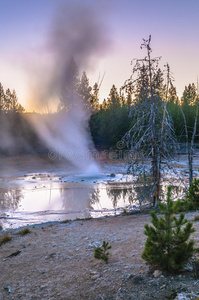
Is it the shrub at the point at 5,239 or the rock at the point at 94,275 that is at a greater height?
the rock at the point at 94,275

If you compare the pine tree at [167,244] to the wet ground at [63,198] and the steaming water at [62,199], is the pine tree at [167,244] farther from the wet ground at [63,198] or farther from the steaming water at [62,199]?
the steaming water at [62,199]

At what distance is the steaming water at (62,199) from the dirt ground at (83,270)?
372 centimetres

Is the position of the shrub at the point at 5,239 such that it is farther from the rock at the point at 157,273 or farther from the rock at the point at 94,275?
the rock at the point at 157,273

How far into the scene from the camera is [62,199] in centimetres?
1620

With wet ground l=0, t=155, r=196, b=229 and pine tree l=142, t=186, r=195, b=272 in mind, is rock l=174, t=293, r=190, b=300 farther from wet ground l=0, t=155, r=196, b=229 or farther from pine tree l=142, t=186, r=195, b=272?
wet ground l=0, t=155, r=196, b=229

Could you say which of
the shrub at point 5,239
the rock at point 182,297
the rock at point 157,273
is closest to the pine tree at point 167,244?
the rock at point 157,273

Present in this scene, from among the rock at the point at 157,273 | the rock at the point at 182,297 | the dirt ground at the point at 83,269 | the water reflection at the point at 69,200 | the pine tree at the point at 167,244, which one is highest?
the pine tree at the point at 167,244

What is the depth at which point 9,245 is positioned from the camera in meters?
8.66

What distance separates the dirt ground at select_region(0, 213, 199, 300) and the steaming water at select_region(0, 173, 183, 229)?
147 inches

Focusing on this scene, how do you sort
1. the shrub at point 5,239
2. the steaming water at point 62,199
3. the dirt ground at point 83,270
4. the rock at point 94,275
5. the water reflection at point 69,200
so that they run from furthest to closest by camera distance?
1. the water reflection at point 69,200
2. the steaming water at point 62,199
3. the shrub at point 5,239
4. the rock at point 94,275
5. the dirt ground at point 83,270

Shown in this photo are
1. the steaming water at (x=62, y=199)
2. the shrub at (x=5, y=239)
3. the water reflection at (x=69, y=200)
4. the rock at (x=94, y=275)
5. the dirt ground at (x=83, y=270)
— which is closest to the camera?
the dirt ground at (x=83, y=270)

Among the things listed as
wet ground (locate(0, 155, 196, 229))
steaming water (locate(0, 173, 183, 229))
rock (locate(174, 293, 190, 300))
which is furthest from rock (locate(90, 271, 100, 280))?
steaming water (locate(0, 173, 183, 229))

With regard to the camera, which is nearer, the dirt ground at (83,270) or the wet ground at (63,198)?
the dirt ground at (83,270)

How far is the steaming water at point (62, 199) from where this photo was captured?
1291cm
